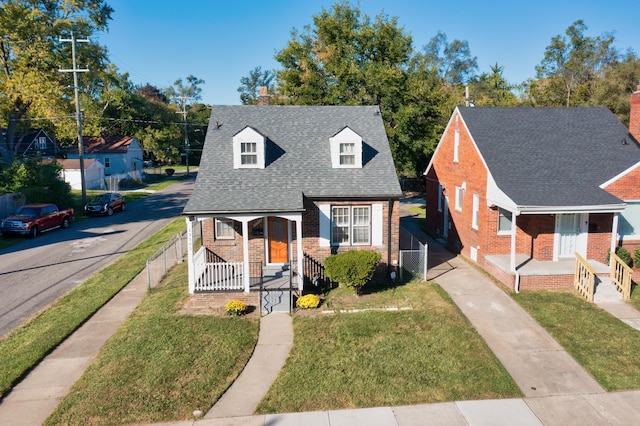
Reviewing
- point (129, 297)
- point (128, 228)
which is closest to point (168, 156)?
point (128, 228)

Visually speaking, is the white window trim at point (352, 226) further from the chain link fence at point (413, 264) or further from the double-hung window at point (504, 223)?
the double-hung window at point (504, 223)

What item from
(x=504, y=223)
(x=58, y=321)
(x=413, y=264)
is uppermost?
(x=504, y=223)

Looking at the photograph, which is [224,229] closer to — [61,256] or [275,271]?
[275,271]

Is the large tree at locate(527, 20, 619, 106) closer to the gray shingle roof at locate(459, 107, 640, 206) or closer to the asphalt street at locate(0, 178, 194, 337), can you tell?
the gray shingle roof at locate(459, 107, 640, 206)

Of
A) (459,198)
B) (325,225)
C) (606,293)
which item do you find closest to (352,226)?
(325,225)

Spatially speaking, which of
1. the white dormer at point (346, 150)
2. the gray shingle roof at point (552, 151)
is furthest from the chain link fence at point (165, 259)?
the gray shingle roof at point (552, 151)
